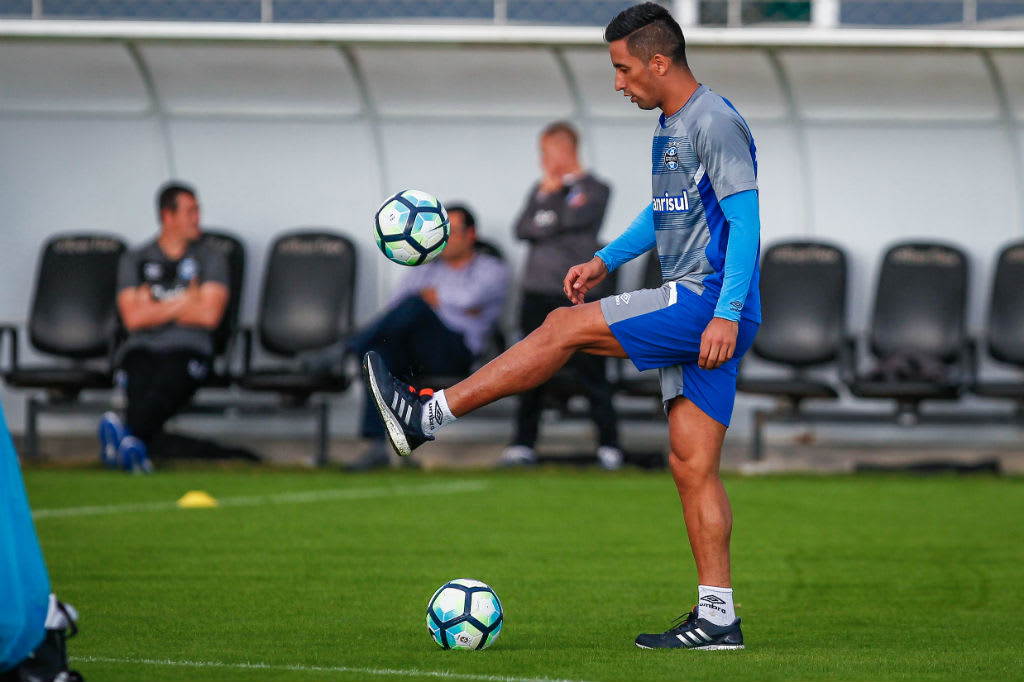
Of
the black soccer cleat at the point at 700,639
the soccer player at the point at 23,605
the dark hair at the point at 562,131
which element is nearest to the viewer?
the soccer player at the point at 23,605

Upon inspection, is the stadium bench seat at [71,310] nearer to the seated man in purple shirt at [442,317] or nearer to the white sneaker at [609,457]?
the seated man in purple shirt at [442,317]

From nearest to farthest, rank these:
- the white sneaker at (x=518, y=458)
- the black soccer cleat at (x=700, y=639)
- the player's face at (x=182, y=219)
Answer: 1. the black soccer cleat at (x=700, y=639)
2. the white sneaker at (x=518, y=458)
3. the player's face at (x=182, y=219)

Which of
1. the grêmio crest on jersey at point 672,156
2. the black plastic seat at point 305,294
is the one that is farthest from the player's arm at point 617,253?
the black plastic seat at point 305,294

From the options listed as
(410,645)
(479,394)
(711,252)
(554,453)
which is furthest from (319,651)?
(554,453)

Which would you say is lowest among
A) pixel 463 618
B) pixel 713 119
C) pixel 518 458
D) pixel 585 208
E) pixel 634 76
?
pixel 518 458

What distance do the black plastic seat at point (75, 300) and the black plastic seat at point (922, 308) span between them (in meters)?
6.06

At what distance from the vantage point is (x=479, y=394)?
455cm

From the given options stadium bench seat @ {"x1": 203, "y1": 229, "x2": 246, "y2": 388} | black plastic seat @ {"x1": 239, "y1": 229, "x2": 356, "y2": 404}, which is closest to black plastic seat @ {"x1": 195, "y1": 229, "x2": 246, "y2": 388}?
stadium bench seat @ {"x1": 203, "y1": 229, "x2": 246, "y2": 388}

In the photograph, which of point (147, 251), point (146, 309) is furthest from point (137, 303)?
point (147, 251)

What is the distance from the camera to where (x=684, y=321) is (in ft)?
15.0

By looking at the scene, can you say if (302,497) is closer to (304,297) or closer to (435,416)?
(304,297)

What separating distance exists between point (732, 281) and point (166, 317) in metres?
7.05

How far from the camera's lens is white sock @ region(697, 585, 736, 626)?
4641mm

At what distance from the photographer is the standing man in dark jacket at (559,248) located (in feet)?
34.5
